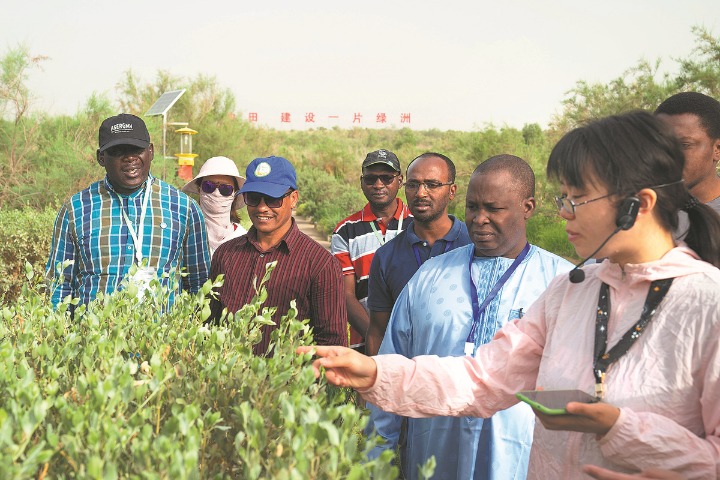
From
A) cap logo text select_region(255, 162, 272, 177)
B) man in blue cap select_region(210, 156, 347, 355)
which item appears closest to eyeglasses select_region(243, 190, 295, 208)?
man in blue cap select_region(210, 156, 347, 355)

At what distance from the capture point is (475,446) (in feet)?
9.52

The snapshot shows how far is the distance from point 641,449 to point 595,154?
0.69 meters

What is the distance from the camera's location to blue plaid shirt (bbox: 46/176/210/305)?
3.78 m

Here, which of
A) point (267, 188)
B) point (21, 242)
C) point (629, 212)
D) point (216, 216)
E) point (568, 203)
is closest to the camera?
point (629, 212)

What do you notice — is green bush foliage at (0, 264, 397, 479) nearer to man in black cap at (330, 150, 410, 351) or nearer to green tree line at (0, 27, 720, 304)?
man in black cap at (330, 150, 410, 351)

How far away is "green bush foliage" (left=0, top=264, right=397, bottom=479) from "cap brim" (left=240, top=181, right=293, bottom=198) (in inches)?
52.0

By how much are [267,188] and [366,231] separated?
1276 millimetres

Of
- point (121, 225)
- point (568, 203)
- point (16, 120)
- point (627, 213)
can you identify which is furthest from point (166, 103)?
point (627, 213)

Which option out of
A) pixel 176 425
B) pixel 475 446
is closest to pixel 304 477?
pixel 176 425

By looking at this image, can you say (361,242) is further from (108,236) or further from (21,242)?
(21,242)

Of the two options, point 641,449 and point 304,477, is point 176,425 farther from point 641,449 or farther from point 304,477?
point 641,449

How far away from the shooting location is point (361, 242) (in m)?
4.79

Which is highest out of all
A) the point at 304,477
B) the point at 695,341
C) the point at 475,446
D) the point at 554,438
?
the point at 695,341

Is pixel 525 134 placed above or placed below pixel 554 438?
above
